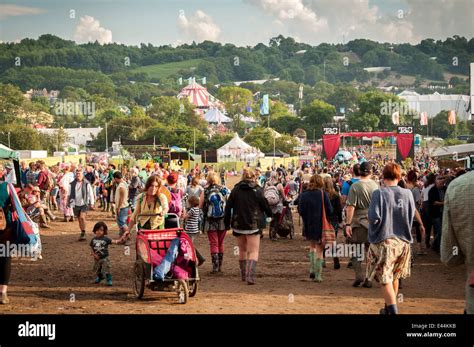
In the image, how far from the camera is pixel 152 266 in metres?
12.1

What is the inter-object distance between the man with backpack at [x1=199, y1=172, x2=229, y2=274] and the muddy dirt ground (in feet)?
1.14

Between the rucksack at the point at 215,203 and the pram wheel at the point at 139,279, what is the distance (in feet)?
9.51

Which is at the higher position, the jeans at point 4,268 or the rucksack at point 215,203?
the rucksack at point 215,203

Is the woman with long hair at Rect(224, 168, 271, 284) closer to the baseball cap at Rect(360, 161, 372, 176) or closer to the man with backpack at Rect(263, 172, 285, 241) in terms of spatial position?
the baseball cap at Rect(360, 161, 372, 176)

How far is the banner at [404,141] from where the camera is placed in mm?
49406

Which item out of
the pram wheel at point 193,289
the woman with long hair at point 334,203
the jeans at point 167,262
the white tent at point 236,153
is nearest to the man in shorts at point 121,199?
the woman with long hair at point 334,203

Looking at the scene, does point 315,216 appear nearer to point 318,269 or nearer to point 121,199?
point 318,269

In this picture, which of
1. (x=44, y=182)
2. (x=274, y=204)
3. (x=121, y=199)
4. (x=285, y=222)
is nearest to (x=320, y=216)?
(x=121, y=199)

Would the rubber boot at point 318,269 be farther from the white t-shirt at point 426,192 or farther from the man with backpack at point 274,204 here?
the man with backpack at point 274,204

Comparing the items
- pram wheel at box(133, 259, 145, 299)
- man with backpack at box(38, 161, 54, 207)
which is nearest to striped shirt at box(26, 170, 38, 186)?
→ man with backpack at box(38, 161, 54, 207)

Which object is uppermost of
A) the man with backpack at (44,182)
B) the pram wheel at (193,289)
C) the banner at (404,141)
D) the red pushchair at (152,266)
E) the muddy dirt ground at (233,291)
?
the banner at (404,141)

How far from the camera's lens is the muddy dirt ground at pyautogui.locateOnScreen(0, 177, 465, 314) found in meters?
11.7

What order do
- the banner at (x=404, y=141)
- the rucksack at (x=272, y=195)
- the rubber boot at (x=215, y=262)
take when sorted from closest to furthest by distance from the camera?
the rubber boot at (x=215, y=262) < the rucksack at (x=272, y=195) < the banner at (x=404, y=141)

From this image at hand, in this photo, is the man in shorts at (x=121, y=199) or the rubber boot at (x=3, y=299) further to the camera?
the man in shorts at (x=121, y=199)
